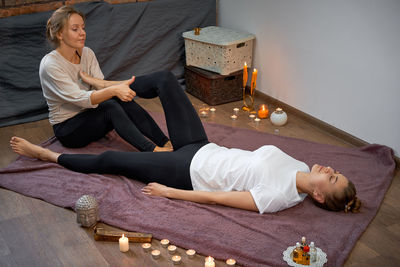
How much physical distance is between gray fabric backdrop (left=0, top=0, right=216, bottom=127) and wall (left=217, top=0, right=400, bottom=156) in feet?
1.94

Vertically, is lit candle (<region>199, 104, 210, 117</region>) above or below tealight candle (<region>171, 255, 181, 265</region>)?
below

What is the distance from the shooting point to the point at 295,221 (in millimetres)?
2289

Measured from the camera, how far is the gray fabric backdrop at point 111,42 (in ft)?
11.2

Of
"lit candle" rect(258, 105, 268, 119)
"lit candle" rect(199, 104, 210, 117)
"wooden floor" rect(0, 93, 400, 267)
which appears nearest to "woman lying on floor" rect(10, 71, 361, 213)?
"wooden floor" rect(0, 93, 400, 267)

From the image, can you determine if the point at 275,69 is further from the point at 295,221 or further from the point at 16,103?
the point at 16,103

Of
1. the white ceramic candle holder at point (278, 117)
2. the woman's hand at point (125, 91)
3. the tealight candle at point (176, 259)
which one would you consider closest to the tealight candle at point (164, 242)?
the tealight candle at point (176, 259)

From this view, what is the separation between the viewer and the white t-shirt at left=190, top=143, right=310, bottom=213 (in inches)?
87.5

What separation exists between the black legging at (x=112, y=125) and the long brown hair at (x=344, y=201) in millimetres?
1067

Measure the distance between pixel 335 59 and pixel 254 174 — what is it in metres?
1.30

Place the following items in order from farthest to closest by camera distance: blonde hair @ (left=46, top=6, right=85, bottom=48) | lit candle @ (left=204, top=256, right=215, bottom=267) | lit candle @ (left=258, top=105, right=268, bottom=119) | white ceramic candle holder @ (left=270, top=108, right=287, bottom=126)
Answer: lit candle @ (left=258, top=105, right=268, bottom=119), white ceramic candle holder @ (left=270, top=108, right=287, bottom=126), blonde hair @ (left=46, top=6, right=85, bottom=48), lit candle @ (left=204, top=256, right=215, bottom=267)

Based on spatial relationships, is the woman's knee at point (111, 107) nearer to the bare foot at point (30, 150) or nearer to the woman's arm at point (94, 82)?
the woman's arm at point (94, 82)

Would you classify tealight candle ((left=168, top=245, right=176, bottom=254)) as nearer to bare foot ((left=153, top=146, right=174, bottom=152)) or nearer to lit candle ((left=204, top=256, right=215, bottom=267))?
lit candle ((left=204, top=256, right=215, bottom=267))

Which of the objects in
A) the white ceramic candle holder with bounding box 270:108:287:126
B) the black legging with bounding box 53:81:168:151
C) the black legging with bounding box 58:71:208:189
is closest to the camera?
the black legging with bounding box 58:71:208:189

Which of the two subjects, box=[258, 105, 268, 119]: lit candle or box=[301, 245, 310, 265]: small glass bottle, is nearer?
box=[301, 245, 310, 265]: small glass bottle
